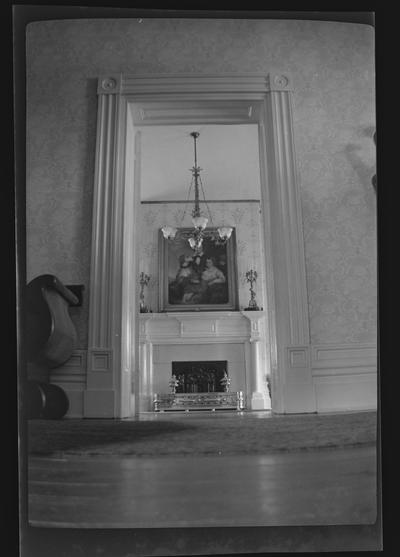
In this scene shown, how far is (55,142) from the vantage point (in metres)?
1.49

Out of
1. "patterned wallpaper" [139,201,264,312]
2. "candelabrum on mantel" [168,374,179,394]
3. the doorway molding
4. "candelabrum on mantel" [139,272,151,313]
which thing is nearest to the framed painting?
"patterned wallpaper" [139,201,264,312]

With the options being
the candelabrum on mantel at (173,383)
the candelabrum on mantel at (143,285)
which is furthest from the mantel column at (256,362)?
the candelabrum on mantel at (143,285)

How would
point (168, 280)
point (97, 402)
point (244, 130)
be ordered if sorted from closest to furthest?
point (97, 402) → point (244, 130) → point (168, 280)

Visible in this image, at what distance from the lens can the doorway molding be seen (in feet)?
4.57

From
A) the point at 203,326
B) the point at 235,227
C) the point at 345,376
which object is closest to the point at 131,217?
the point at 345,376

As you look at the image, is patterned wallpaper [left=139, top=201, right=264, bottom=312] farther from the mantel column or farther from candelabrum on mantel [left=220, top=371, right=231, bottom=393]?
candelabrum on mantel [left=220, top=371, right=231, bottom=393]

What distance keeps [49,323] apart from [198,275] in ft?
19.9

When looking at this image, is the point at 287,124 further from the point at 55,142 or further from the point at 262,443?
the point at 262,443

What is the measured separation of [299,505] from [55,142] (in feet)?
4.23

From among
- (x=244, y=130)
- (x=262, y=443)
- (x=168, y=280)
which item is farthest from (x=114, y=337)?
(x=168, y=280)

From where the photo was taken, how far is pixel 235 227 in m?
7.34

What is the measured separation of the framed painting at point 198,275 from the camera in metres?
7.36

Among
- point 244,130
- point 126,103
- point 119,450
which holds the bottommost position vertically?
point 119,450

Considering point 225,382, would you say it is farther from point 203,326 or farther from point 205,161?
point 205,161
